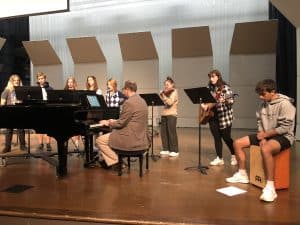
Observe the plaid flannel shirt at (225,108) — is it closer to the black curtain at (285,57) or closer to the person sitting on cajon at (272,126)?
the person sitting on cajon at (272,126)

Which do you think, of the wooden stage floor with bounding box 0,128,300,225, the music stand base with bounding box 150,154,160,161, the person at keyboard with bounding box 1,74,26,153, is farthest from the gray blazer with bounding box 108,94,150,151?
the person at keyboard with bounding box 1,74,26,153

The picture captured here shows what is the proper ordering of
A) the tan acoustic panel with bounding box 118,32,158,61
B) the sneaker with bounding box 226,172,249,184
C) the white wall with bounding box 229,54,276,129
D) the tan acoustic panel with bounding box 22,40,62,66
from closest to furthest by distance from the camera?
1. the sneaker with bounding box 226,172,249,184
2. the white wall with bounding box 229,54,276,129
3. the tan acoustic panel with bounding box 118,32,158,61
4. the tan acoustic panel with bounding box 22,40,62,66

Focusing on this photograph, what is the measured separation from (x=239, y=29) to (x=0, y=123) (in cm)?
642

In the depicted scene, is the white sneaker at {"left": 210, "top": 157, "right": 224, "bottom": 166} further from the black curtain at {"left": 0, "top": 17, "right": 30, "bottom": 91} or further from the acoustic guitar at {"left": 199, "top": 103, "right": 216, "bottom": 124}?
the black curtain at {"left": 0, "top": 17, "right": 30, "bottom": 91}

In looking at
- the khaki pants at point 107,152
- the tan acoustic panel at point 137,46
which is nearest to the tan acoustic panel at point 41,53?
the tan acoustic panel at point 137,46

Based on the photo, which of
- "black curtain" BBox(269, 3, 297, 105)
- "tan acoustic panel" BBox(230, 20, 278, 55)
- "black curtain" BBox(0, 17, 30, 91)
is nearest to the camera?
"tan acoustic panel" BBox(230, 20, 278, 55)

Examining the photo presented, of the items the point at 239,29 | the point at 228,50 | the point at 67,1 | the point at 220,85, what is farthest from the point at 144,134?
the point at 228,50

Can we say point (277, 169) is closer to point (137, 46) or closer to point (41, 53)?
point (137, 46)

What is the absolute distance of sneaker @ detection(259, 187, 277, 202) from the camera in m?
3.59

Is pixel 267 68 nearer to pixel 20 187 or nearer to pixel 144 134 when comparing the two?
pixel 144 134

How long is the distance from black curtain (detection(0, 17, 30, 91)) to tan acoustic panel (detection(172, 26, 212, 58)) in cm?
545

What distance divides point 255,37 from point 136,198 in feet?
21.6

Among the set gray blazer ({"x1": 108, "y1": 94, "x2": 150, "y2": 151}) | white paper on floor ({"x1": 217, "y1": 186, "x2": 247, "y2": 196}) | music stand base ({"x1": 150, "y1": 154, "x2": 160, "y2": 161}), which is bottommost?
white paper on floor ({"x1": 217, "y1": 186, "x2": 247, "y2": 196})

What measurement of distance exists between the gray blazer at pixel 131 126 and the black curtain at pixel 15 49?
8.93 metres
